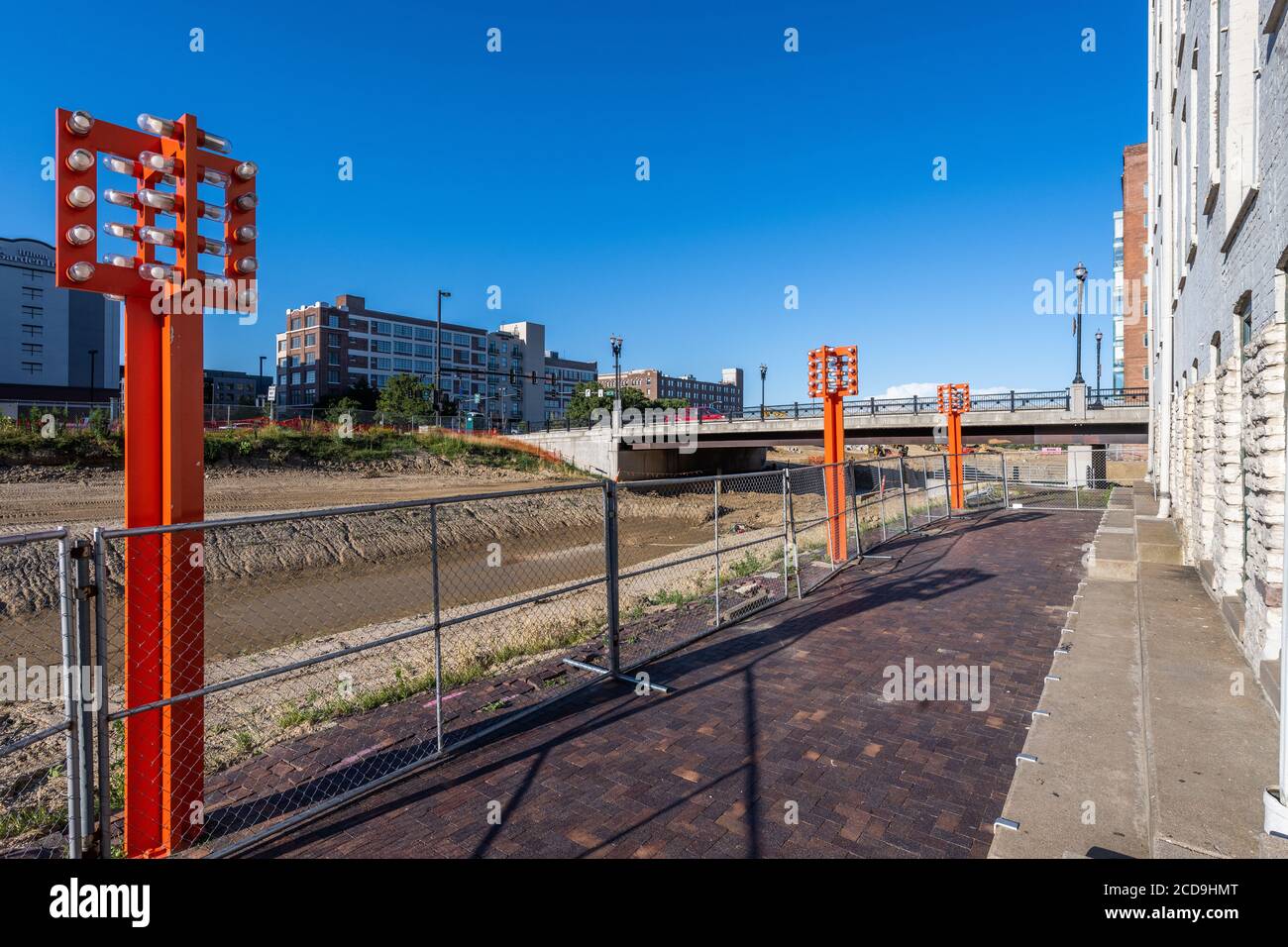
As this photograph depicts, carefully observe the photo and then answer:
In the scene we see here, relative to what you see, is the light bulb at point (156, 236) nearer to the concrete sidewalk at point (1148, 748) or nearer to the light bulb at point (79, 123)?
the light bulb at point (79, 123)

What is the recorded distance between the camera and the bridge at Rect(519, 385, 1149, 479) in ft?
104

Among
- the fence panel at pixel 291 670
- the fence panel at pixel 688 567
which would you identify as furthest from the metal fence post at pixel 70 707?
the fence panel at pixel 688 567

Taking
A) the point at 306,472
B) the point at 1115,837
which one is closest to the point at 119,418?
the point at 306,472

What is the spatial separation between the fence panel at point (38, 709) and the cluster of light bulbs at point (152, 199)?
1.64 m

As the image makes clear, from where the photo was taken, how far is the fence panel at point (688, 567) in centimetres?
820

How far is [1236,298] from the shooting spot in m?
6.33

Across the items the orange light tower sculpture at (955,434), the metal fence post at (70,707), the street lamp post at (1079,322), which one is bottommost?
the metal fence post at (70,707)

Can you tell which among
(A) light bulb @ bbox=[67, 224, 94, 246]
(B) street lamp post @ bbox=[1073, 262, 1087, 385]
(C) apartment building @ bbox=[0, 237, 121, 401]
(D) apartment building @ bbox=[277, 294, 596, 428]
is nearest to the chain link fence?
(A) light bulb @ bbox=[67, 224, 94, 246]

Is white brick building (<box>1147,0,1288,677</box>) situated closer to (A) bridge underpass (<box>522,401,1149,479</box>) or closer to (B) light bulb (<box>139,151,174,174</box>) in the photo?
(B) light bulb (<box>139,151,174,174</box>)

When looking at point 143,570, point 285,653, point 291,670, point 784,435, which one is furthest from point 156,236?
point 784,435

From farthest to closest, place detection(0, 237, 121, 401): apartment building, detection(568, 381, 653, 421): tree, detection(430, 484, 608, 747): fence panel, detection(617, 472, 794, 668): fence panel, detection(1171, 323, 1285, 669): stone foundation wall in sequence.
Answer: detection(568, 381, 653, 421): tree, detection(0, 237, 121, 401): apartment building, detection(617, 472, 794, 668): fence panel, detection(430, 484, 608, 747): fence panel, detection(1171, 323, 1285, 669): stone foundation wall

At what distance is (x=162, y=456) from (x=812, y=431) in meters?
38.5

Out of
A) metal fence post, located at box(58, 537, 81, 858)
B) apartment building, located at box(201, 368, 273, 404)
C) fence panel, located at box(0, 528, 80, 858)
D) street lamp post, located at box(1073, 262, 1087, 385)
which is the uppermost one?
apartment building, located at box(201, 368, 273, 404)

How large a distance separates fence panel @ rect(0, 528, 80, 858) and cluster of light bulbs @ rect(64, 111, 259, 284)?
1640mm
